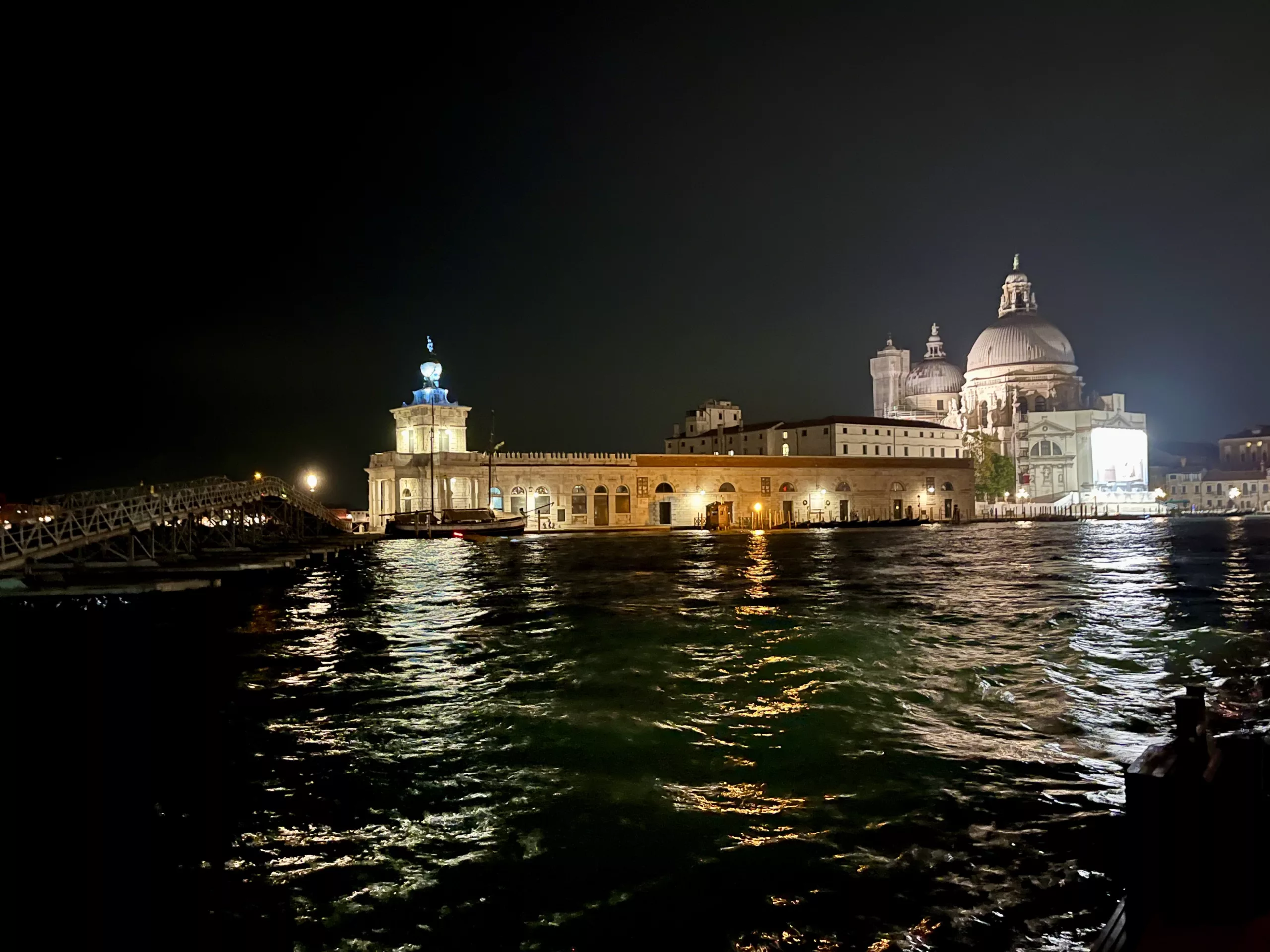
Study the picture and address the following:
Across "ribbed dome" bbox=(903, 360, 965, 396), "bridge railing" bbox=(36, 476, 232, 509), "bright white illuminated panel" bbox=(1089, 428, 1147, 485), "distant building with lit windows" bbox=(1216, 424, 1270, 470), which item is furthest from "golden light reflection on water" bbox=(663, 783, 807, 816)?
"distant building with lit windows" bbox=(1216, 424, 1270, 470)

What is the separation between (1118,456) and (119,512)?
90739mm

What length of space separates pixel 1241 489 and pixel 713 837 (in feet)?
396

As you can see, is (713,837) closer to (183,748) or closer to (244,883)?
(244,883)

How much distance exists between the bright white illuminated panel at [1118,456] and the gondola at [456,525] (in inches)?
2487

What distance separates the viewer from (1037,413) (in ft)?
283

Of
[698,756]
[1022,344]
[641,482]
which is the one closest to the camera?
[698,756]

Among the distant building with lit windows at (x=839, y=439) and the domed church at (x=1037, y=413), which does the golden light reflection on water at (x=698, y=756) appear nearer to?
the distant building with lit windows at (x=839, y=439)

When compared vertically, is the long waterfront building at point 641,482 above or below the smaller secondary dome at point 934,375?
below

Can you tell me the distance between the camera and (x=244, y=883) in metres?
5.12

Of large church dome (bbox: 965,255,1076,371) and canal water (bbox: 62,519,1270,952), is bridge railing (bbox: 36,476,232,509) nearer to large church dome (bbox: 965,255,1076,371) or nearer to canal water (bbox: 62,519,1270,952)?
canal water (bbox: 62,519,1270,952)

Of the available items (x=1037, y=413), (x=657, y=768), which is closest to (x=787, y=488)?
(x=1037, y=413)

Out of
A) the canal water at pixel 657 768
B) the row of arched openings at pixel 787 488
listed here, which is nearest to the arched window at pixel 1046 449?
the row of arched openings at pixel 787 488

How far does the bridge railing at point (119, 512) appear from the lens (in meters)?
21.1

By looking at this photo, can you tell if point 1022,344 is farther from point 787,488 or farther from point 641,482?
point 641,482
